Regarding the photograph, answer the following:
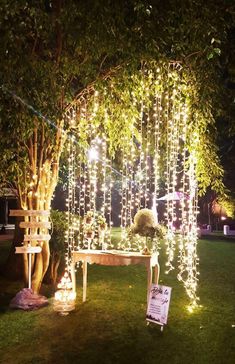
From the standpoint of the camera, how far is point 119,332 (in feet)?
19.6

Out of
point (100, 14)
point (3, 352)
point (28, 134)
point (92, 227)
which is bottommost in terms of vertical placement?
point (3, 352)

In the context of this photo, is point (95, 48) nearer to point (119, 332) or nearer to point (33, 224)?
point (33, 224)

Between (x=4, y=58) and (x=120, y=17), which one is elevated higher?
(x=120, y=17)

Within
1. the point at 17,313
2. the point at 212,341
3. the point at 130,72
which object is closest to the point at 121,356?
the point at 212,341

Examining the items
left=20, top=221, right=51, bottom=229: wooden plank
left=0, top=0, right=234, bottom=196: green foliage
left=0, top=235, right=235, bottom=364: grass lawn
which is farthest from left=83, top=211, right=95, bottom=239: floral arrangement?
left=0, top=0, right=234, bottom=196: green foliage

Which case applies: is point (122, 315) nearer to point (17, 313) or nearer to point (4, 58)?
point (17, 313)

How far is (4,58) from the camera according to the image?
617cm

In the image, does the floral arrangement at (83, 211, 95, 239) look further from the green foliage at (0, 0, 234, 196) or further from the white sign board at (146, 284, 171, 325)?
the white sign board at (146, 284, 171, 325)

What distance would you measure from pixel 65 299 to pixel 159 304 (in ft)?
5.40

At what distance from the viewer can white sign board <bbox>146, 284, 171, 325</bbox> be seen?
595 cm

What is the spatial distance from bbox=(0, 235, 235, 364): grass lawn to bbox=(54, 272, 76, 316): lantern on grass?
0.36 feet

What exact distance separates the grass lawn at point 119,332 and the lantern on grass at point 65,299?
0.11 meters

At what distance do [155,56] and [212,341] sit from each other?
395 cm

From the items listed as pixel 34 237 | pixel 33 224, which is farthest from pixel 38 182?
pixel 34 237
